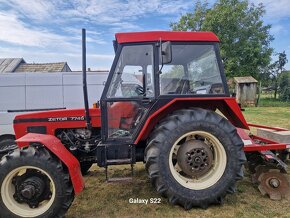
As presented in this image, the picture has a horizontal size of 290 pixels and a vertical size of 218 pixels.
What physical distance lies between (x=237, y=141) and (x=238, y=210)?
88 cm

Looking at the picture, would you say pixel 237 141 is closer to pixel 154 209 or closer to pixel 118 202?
pixel 154 209

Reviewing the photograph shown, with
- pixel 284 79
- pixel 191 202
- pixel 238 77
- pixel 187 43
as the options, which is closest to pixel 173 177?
pixel 191 202

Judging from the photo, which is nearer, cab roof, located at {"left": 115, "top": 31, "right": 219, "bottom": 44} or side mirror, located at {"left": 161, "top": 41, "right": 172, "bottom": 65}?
side mirror, located at {"left": 161, "top": 41, "right": 172, "bottom": 65}

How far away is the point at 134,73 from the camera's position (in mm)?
3459

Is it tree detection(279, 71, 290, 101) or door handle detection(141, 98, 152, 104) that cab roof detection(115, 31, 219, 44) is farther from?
tree detection(279, 71, 290, 101)

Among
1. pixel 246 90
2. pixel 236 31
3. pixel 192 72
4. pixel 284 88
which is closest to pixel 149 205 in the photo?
pixel 192 72

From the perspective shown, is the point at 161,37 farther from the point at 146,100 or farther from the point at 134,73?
the point at 146,100

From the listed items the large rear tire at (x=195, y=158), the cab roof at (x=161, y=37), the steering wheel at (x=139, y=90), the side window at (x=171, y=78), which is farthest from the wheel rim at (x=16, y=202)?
the cab roof at (x=161, y=37)

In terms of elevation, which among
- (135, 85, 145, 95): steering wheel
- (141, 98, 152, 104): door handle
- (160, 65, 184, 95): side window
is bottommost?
(141, 98, 152, 104): door handle

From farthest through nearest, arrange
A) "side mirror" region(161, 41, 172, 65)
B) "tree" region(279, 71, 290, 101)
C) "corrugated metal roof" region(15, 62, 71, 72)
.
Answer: "tree" region(279, 71, 290, 101) → "corrugated metal roof" region(15, 62, 71, 72) → "side mirror" region(161, 41, 172, 65)

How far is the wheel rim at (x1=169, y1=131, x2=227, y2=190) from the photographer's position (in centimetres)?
323

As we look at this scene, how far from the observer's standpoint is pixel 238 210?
317 centimetres

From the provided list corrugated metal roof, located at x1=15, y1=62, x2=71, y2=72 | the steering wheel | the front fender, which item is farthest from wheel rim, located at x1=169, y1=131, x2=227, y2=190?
corrugated metal roof, located at x1=15, y1=62, x2=71, y2=72

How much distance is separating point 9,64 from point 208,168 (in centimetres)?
1988
